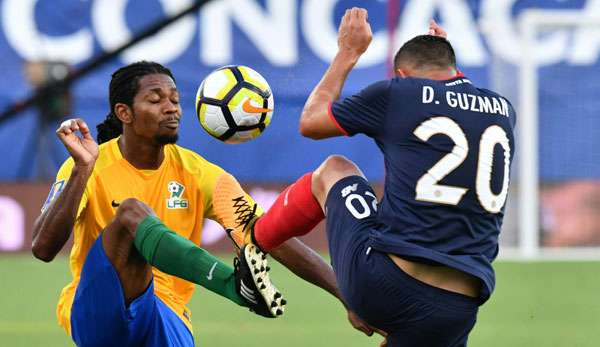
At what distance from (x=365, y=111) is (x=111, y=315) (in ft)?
4.82

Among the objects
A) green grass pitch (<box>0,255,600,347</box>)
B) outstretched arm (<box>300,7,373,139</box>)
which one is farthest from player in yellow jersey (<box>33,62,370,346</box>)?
green grass pitch (<box>0,255,600,347</box>)

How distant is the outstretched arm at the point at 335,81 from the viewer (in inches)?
205

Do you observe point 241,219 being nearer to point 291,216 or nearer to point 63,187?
point 291,216

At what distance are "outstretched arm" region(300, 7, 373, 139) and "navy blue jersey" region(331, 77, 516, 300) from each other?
0.08m

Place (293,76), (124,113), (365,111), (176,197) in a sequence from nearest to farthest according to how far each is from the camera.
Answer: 1. (365,111)
2. (176,197)
3. (124,113)
4. (293,76)

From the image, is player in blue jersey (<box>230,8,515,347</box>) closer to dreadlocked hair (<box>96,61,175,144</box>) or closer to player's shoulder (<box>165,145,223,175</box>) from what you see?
player's shoulder (<box>165,145,223,175</box>)

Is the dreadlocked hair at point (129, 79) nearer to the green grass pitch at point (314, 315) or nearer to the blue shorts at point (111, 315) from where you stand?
the blue shorts at point (111, 315)

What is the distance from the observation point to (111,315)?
18.3ft

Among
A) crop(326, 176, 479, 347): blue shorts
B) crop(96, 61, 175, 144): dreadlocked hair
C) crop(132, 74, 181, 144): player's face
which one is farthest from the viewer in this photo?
crop(96, 61, 175, 144): dreadlocked hair

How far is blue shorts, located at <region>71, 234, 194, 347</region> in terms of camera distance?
219 inches

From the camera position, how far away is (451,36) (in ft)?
48.4

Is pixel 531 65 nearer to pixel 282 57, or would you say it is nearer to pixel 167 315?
pixel 282 57

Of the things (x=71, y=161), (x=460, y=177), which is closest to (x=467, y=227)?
(x=460, y=177)

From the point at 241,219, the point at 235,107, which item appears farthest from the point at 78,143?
the point at 235,107
